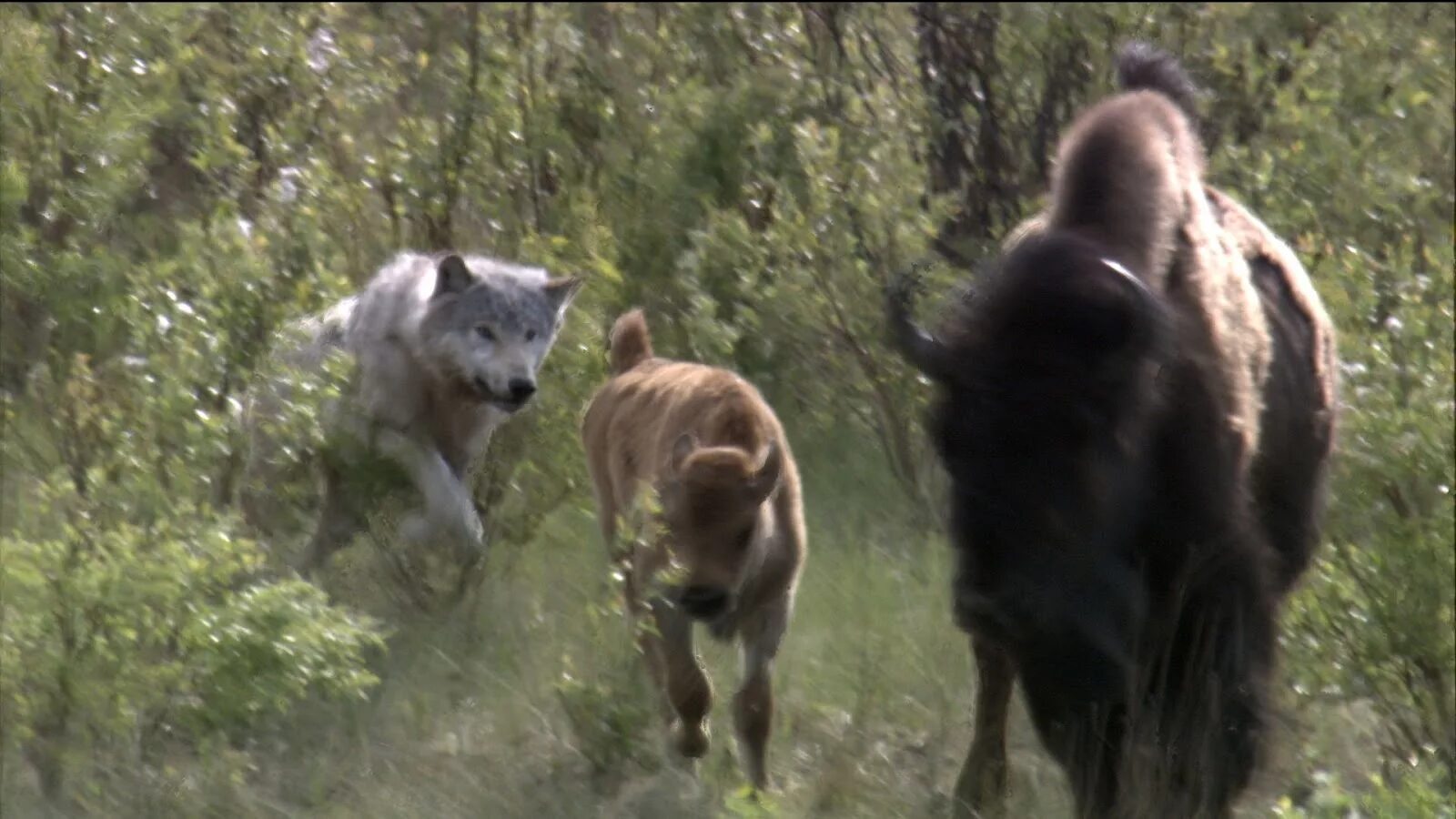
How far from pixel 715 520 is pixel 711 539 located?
0.22 ft

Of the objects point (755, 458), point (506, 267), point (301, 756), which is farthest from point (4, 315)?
point (755, 458)

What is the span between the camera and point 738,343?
35.8ft

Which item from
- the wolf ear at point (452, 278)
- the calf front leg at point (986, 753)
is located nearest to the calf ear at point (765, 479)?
the calf front leg at point (986, 753)

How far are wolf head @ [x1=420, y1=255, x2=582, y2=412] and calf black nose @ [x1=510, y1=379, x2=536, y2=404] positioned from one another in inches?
2.2

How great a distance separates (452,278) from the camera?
30.6 ft

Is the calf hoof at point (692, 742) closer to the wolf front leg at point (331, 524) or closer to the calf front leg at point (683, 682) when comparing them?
the calf front leg at point (683, 682)

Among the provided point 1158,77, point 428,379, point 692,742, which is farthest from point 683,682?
point 1158,77

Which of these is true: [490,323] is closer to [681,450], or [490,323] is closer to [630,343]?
[630,343]

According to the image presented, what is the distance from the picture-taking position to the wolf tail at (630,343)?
8898 millimetres

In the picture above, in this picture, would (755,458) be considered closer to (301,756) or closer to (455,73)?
(301,756)

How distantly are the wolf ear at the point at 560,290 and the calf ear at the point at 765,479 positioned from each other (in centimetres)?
220

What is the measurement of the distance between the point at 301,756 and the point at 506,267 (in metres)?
2.94

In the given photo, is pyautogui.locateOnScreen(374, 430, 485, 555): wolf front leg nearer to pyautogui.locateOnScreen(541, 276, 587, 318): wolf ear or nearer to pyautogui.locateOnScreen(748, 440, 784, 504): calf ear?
pyautogui.locateOnScreen(541, 276, 587, 318): wolf ear

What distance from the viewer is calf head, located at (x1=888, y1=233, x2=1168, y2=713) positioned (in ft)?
17.3
